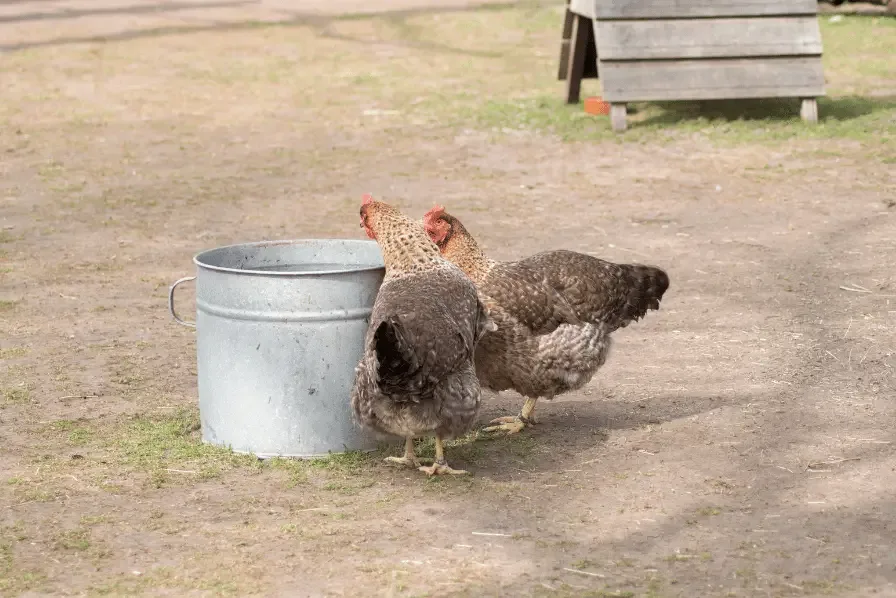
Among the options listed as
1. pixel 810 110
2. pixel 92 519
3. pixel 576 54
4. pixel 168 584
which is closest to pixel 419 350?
pixel 168 584

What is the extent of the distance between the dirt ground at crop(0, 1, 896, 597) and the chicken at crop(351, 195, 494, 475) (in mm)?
278

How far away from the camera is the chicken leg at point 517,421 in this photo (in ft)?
17.1

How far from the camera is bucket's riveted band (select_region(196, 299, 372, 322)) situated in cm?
460

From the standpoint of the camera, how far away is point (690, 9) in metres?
11.2

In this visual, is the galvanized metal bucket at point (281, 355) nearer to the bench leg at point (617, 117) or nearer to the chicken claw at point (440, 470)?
the chicken claw at point (440, 470)

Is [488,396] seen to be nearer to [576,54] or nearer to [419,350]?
[419,350]

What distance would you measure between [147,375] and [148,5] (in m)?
16.3

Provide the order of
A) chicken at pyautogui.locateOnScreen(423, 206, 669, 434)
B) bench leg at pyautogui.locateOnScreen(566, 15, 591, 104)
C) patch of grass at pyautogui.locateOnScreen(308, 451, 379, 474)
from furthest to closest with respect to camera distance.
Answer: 1. bench leg at pyautogui.locateOnScreen(566, 15, 591, 104)
2. chicken at pyautogui.locateOnScreen(423, 206, 669, 434)
3. patch of grass at pyautogui.locateOnScreen(308, 451, 379, 474)

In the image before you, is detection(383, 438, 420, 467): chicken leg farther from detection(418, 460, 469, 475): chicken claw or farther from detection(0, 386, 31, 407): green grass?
detection(0, 386, 31, 407): green grass

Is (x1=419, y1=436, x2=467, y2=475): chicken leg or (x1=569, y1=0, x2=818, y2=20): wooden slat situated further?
(x1=569, y1=0, x2=818, y2=20): wooden slat

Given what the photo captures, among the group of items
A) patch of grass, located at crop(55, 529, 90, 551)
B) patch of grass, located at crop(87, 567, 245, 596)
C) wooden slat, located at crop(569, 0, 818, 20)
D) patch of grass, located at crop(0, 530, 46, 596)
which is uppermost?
wooden slat, located at crop(569, 0, 818, 20)


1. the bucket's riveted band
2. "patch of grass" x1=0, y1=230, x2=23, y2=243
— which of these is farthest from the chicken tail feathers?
"patch of grass" x1=0, y1=230, x2=23, y2=243

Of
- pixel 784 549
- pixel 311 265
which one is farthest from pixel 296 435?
pixel 784 549

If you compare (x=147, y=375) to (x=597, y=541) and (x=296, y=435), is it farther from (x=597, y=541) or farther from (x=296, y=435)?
(x=597, y=541)
